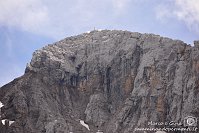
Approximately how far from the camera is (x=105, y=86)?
133 metres

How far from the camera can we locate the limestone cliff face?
114m

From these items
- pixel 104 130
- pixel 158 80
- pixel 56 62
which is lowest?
pixel 104 130

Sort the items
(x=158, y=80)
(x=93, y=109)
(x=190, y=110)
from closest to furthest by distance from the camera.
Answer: (x=190, y=110)
(x=158, y=80)
(x=93, y=109)

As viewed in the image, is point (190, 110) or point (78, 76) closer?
point (190, 110)

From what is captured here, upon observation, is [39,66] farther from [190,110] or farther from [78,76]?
[190,110]

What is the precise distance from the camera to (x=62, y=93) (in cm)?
13450

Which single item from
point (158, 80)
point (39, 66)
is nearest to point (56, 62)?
point (39, 66)

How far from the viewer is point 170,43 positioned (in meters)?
124

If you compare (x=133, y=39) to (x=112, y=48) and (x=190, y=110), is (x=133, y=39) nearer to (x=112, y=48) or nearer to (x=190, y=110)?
(x=112, y=48)

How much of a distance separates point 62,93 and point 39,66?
10.1 metres

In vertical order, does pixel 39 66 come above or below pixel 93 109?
above

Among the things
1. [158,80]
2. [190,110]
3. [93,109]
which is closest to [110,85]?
[93,109]

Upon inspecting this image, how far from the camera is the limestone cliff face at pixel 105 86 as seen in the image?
114 meters

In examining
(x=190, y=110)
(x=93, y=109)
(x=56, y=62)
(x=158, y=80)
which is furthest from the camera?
(x=56, y=62)
